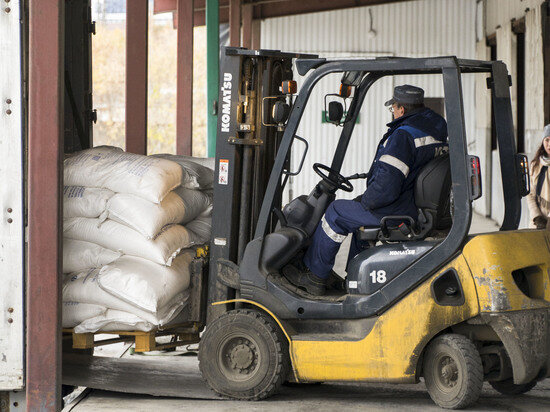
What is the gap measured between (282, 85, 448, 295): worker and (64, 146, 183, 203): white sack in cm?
107

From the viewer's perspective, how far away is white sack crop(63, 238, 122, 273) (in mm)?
6016

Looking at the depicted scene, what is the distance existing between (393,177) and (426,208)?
30 centimetres

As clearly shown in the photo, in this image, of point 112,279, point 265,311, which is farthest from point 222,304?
point 112,279

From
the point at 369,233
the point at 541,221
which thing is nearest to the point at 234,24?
the point at 541,221

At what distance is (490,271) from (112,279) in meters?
2.32

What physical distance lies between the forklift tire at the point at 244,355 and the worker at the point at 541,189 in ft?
9.67

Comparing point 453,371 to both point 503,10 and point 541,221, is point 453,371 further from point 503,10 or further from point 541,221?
point 503,10

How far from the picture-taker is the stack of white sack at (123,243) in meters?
→ 5.82

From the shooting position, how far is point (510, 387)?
19.9ft

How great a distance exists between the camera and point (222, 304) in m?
6.07

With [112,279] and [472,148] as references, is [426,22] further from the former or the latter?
[112,279]

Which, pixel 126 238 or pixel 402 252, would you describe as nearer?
pixel 402 252

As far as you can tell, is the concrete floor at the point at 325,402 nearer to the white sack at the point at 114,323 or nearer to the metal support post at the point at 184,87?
the white sack at the point at 114,323

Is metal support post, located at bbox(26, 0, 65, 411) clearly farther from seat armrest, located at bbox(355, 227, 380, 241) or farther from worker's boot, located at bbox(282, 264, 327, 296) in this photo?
seat armrest, located at bbox(355, 227, 380, 241)
